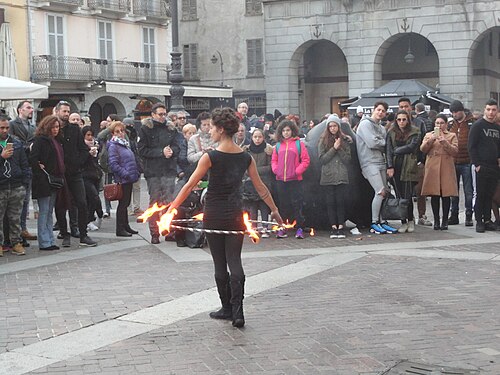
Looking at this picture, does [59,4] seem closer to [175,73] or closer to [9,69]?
[9,69]

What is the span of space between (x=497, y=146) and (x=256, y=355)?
7449 millimetres

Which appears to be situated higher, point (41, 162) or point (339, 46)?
point (339, 46)

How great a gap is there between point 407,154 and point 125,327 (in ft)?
21.0

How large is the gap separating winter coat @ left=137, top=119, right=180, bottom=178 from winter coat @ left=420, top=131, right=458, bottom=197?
3.85 metres

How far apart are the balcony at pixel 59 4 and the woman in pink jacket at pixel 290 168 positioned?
2420cm

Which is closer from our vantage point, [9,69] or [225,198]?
[225,198]

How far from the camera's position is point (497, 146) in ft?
41.2

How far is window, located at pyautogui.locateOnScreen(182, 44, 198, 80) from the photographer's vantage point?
43812 mm

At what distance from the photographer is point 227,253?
7.31 m

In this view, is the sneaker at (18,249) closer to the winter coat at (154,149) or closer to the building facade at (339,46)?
the winter coat at (154,149)

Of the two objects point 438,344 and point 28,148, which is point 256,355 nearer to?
point 438,344

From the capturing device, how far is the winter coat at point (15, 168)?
10.7 m

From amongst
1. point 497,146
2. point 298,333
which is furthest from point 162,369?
point 497,146

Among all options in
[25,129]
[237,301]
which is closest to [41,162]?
[25,129]
